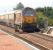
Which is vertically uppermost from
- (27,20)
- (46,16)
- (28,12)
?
(28,12)

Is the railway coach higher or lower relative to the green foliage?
higher

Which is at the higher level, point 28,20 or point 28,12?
point 28,12

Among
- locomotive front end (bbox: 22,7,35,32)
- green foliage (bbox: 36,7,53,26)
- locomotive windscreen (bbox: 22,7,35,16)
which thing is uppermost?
locomotive windscreen (bbox: 22,7,35,16)

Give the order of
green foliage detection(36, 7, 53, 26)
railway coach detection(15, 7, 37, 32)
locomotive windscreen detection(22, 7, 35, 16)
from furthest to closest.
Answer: green foliage detection(36, 7, 53, 26), locomotive windscreen detection(22, 7, 35, 16), railway coach detection(15, 7, 37, 32)

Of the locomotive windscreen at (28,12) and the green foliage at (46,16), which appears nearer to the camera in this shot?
the locomotive windscreen at (28,12)

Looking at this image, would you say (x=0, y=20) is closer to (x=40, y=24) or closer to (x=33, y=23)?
(x=40, y=24)

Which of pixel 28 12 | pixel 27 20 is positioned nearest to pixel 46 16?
pixel 28 12

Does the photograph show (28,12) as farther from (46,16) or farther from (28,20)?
(46,16)

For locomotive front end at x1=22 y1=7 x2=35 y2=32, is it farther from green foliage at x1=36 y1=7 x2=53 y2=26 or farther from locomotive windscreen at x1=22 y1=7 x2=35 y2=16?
green foliage at x1=36 y1=7 x2=53 y2=26

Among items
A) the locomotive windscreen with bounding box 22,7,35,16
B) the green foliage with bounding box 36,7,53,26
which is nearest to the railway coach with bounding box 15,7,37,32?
the locomotive windscreen with bounding box 22,7,35,16

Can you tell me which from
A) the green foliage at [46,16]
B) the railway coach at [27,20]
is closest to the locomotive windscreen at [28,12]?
the railway coach at [27,20]

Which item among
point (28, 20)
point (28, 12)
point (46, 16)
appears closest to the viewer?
point (28, 20)

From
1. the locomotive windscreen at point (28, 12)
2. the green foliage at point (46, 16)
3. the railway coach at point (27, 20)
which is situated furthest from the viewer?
the green foliage at point (46, 16)

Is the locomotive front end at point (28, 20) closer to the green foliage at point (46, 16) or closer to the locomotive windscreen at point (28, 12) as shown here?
the locomotive windscreen at point (28, 12)
